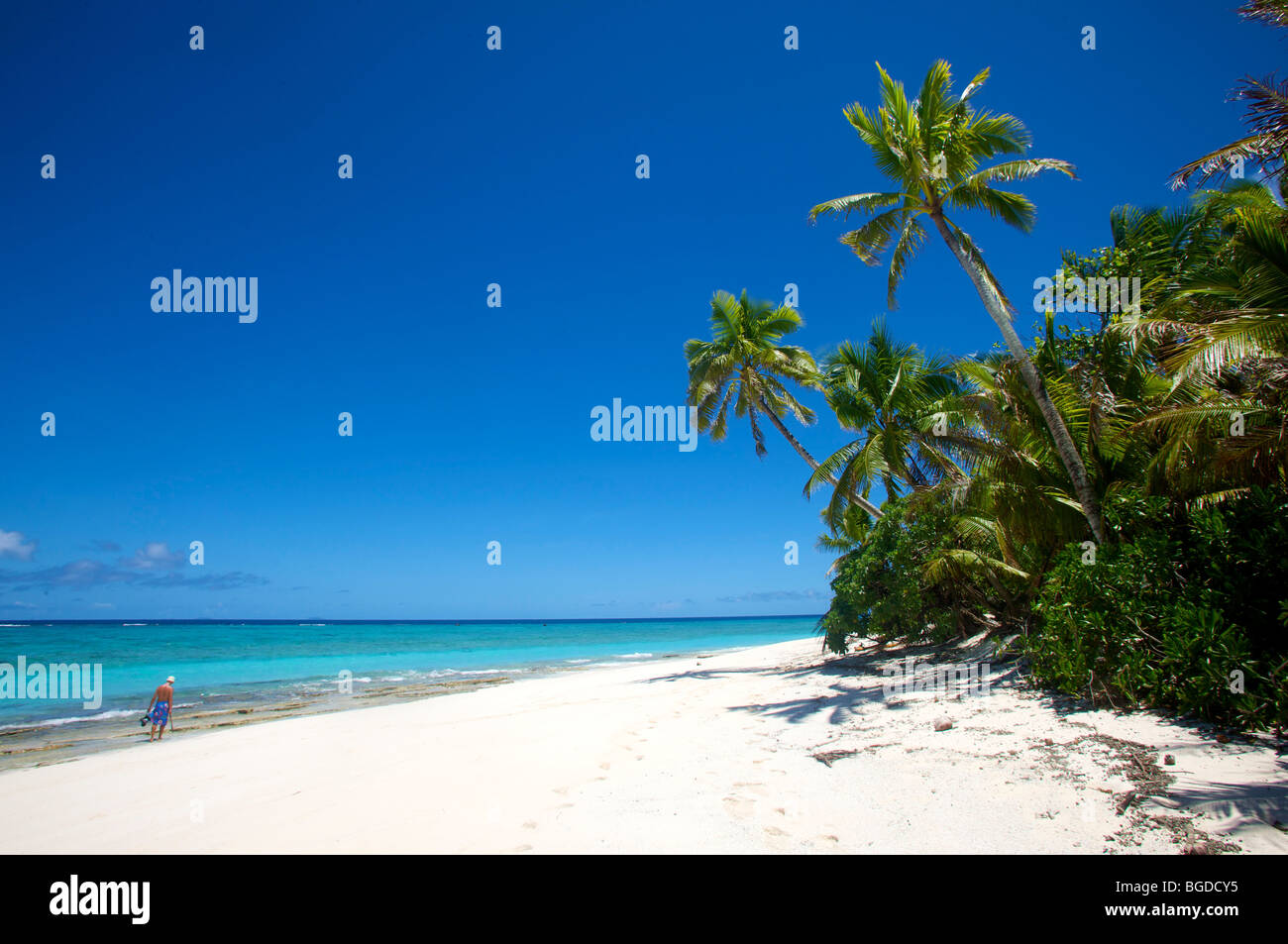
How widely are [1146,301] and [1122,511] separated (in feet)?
16.2

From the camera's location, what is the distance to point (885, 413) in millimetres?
15398

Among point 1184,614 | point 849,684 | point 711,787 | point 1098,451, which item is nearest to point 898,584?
point 849,684

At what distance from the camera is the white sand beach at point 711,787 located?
402cm

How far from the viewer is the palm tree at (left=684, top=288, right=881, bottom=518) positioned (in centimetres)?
1809

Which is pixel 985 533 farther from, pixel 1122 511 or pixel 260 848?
pixel 260 848

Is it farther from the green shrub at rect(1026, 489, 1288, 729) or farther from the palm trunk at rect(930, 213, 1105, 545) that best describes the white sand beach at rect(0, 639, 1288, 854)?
the palm trunk at rect(930, 213, 1105, 545)

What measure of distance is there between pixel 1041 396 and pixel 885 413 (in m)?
7.08

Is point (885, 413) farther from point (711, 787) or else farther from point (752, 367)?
point (711, 787)

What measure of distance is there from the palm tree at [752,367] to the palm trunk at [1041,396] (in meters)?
8.08

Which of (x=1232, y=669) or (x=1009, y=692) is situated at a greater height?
(x=1232, y=669)

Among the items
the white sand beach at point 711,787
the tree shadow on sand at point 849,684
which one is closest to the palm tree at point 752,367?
the tree shadow on sand at point 849,684

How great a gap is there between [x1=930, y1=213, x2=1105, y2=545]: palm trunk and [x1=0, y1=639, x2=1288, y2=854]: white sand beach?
261cm
